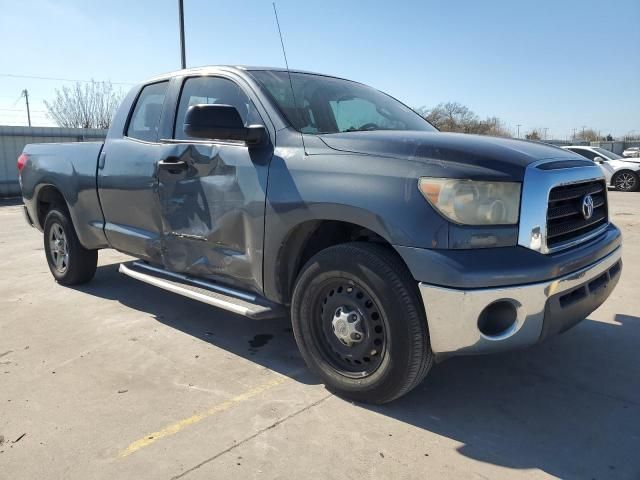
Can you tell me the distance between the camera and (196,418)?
2.89 metres

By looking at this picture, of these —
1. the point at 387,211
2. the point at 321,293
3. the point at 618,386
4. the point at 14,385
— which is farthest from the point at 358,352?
the point at 14,385

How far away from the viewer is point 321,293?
121 inches

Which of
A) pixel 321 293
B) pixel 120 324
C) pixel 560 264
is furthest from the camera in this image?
pixel 120 324

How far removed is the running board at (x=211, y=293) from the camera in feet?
11.0

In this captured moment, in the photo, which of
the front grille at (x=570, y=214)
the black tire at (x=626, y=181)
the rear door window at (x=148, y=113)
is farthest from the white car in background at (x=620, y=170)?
the rear door window at (x=148, y=113)

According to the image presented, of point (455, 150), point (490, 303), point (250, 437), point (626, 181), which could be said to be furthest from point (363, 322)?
point (626, 181)

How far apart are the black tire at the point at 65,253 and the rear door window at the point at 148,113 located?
1410 millimetres

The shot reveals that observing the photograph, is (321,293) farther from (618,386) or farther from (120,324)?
(120,324)

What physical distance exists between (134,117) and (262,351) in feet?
7.40

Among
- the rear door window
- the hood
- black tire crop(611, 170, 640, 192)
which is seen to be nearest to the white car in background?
black tire crop(611, 170, 640, 192)

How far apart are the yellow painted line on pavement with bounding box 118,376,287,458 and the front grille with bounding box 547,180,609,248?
1.79 metres

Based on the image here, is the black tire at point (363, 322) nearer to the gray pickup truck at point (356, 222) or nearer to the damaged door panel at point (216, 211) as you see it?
the gray pickup truck at point (356, 222)

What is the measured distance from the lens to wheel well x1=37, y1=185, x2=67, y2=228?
5.43 meters

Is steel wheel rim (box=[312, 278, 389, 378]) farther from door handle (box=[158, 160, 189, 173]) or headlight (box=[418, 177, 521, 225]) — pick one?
door handle (box=[158, 160, 189, 173])
